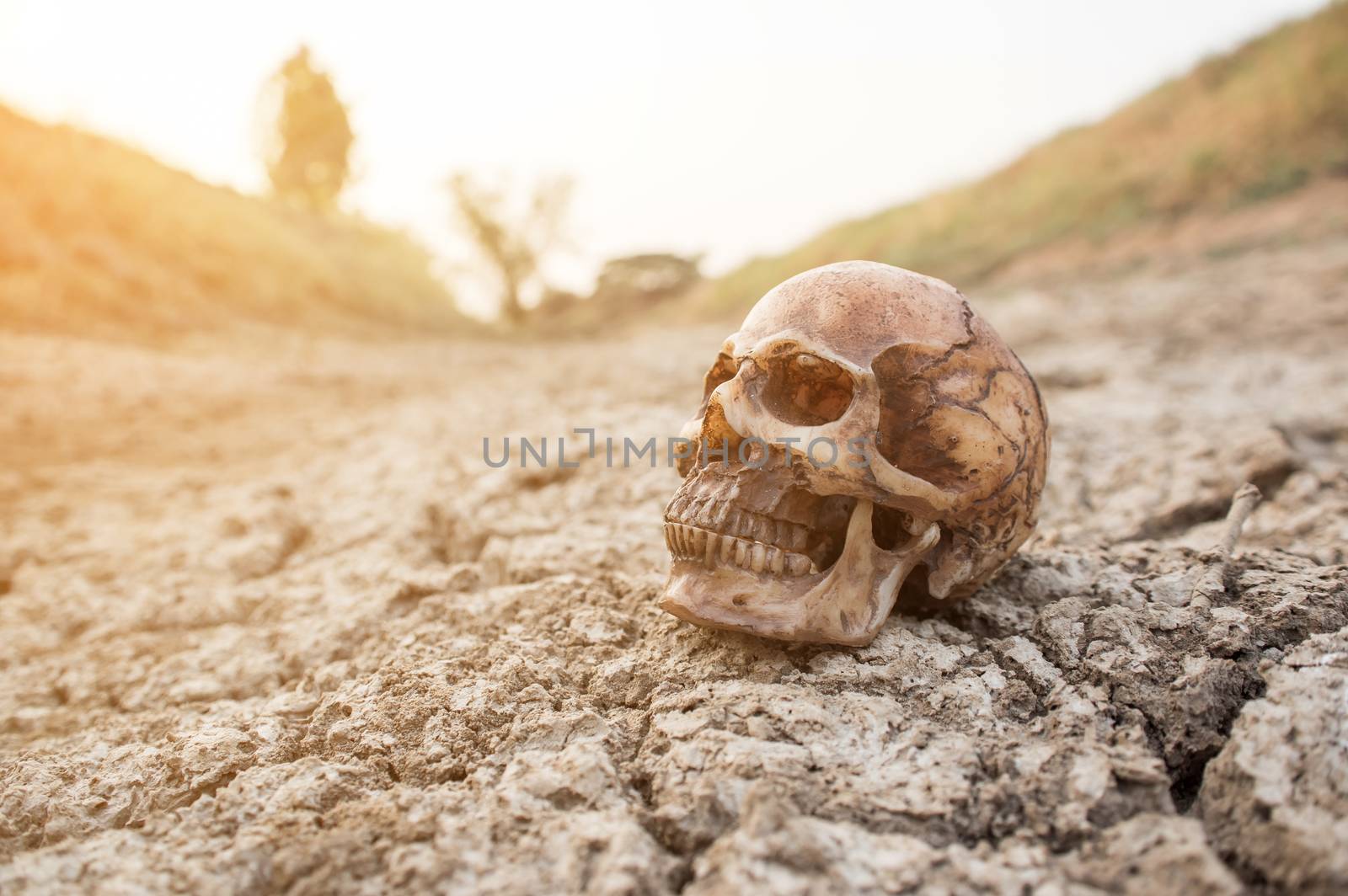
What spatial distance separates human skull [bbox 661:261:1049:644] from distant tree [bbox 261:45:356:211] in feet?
75.6

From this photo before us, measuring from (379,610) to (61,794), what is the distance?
0.94 m

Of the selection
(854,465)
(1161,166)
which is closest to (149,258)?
(854,465)

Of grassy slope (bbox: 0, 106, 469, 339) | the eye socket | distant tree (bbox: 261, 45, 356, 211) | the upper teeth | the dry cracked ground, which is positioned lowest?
the dry cracked ground

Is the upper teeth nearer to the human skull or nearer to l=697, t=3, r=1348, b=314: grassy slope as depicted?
the human skull

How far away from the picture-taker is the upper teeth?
6.70ft

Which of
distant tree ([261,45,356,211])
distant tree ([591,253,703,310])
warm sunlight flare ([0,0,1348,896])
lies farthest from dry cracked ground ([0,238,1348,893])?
distant tree ([261,45,356,211])

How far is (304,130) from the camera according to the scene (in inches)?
859

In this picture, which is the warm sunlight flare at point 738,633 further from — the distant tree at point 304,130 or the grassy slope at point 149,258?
the distant tree at point 304,130

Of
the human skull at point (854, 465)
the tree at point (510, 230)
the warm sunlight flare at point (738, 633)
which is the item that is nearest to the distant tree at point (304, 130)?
the tree at point (510, 230)

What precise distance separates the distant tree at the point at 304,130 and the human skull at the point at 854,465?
23052mm

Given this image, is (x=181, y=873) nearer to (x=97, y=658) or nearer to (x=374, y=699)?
(x=374, y=699)

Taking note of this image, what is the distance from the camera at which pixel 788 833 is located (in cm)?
142

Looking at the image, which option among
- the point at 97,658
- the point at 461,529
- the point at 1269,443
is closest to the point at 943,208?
the point at 1269,443

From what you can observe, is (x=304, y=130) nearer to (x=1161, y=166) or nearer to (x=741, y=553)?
(x=1161, y=166)
